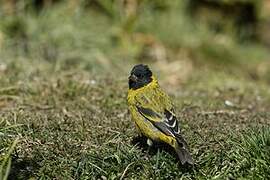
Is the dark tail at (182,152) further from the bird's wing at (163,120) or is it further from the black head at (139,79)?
the black head at (139,79)

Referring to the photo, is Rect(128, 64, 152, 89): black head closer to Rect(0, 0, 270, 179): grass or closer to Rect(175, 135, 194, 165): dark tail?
Rect(0, 0, 270, 179): grass

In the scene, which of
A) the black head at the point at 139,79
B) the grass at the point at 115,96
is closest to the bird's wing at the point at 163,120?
the grass at the point at 115,96

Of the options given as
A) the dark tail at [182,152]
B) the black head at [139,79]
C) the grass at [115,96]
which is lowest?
the grass at [115,96]

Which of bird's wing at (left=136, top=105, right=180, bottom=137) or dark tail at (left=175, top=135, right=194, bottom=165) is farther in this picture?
bird's wing at (left=136, top=105, right=180, bottom=137)

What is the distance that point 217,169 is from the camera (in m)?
5.22

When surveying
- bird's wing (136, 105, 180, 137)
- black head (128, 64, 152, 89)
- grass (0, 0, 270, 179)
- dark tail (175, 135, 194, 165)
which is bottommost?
grass (0, 0, 270, 179)

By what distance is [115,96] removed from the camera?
25.5 ft

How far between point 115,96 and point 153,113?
7.65 feet

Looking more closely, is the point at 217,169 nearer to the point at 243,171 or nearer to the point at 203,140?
the point at 243,171

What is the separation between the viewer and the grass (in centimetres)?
525

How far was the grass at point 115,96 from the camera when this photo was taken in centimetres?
525

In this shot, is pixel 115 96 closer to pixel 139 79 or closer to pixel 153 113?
pixel 139 79

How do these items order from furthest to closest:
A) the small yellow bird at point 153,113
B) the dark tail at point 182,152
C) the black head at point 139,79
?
the black head at point 139,79 → the small yellow bird at point 153,113 → the dark tail at point 182,152

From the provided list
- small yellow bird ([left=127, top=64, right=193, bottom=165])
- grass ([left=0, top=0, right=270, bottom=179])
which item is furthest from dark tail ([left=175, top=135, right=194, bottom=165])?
grass ([left=0, top=0, right=270, bottom=179])
